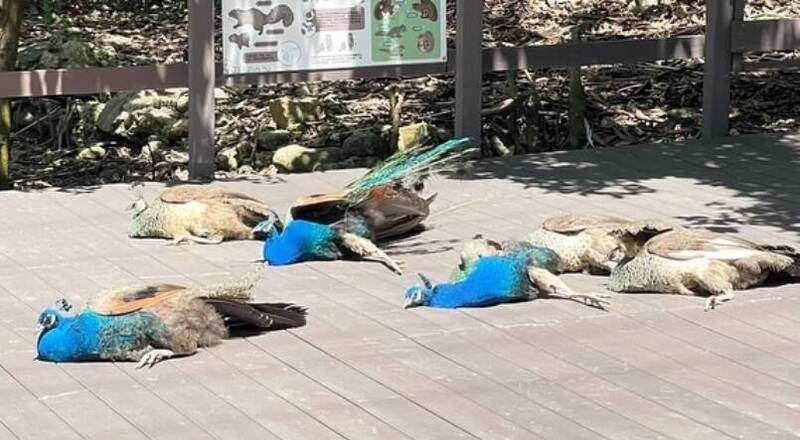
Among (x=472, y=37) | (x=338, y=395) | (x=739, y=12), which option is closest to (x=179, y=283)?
(x=338, y=395)

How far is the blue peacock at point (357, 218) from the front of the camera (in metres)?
7.82

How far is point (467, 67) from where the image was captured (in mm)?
10781

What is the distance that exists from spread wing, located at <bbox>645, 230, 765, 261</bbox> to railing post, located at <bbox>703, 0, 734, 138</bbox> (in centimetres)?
422

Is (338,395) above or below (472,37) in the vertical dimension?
below

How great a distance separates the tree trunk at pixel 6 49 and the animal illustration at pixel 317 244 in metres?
3.40

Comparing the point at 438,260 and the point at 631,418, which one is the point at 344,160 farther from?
the point at 631,418

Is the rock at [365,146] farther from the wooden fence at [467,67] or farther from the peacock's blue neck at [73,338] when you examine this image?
the peacock's blue neck at [73,338]

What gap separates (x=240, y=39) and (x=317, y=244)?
2721 mm

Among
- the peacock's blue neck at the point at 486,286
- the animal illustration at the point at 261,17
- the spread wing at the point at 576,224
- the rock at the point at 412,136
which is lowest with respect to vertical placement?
the peacock's blue neck at the point at 486,286

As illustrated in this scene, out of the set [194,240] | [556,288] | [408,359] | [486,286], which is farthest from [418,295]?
[194,240]

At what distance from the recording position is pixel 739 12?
37.3 ft

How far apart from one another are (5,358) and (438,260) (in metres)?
2.48

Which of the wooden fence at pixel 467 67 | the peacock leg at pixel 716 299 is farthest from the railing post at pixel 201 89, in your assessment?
the peacock leg at pixel 716 299

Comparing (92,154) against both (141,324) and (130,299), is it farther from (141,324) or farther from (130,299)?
(141,324)
